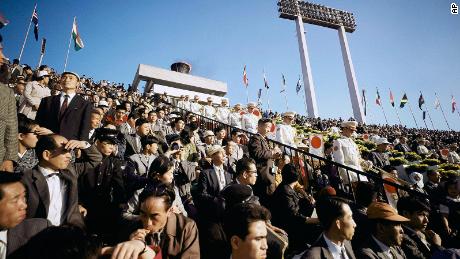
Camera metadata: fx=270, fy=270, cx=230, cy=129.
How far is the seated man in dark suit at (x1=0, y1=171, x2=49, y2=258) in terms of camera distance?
1962 mm

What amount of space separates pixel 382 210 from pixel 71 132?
14.9ft

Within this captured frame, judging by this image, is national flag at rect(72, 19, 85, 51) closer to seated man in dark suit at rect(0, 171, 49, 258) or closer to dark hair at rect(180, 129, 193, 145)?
dark hair at rect(180, 129, 193, 145)

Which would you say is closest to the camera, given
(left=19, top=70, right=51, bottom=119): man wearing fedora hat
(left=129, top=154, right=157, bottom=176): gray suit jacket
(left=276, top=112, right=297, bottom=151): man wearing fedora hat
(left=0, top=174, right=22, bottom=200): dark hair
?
(left=0, top=174, right=22, bottom=200): dark hair

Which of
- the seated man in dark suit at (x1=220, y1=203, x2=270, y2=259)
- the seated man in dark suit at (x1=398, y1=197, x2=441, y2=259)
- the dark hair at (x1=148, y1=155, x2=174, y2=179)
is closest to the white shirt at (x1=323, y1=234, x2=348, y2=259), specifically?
the seated man in dark suit at (x1=220, y1=203, x2=270, y2=259)

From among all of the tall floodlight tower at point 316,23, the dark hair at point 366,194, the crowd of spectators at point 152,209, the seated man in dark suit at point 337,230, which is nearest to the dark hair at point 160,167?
the crowd of spectators at point 152,209

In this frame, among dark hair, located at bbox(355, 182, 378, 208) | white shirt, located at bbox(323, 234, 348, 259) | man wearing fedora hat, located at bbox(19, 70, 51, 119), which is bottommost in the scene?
white shirt, located at bbox(323, 234, 348, 259)

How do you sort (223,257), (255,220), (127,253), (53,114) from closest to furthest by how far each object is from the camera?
1. (127,253)
2. (255,220)
3. (223,257)
4. (53,114)

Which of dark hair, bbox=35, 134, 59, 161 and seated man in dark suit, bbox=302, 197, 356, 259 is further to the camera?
seated man in dark suit, bbox=302, 197, 356, 259

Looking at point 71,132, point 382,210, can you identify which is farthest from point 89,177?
point 382,210

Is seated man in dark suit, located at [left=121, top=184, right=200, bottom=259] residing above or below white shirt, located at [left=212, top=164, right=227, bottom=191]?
below

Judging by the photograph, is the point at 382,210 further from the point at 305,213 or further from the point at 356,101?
the point at 356,101

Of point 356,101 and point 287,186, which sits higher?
point 356,101

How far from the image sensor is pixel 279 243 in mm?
3041

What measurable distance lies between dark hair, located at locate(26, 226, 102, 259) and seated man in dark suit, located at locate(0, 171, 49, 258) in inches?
33.5
